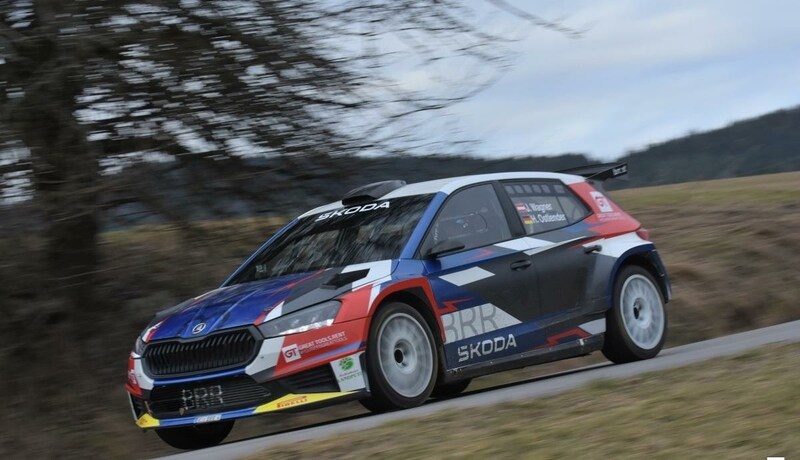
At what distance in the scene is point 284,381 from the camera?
307 inches

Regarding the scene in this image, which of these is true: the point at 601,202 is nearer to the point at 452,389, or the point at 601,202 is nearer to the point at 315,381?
the point at 452,389

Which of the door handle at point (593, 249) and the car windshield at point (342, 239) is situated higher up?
the car windshield at point (342, 239)

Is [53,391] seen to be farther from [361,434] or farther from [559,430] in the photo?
[559,430]

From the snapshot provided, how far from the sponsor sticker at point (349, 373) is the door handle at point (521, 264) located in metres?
1.95

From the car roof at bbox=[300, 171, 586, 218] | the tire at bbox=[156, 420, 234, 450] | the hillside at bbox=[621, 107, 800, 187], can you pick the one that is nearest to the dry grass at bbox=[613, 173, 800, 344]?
the hillside at bbox=[621, 107, 800, 187]

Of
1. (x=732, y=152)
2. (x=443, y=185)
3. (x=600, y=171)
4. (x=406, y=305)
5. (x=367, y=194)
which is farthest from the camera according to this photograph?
(x=732, y=152)

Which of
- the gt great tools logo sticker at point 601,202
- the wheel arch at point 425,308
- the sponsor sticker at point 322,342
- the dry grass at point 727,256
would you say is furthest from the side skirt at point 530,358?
the dry grass at point 727,256

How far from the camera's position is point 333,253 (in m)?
9.03

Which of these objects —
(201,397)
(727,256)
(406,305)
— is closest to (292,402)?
(201,397)

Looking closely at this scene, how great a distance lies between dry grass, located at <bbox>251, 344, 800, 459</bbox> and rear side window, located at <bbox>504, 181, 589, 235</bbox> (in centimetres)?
250

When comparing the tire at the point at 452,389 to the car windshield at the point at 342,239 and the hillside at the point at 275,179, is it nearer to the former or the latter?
the car windshield at the point at 342,239

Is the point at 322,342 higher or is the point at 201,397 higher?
the point at 322,342

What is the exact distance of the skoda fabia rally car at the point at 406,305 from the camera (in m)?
7.89

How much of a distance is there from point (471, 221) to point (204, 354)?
2541mm
